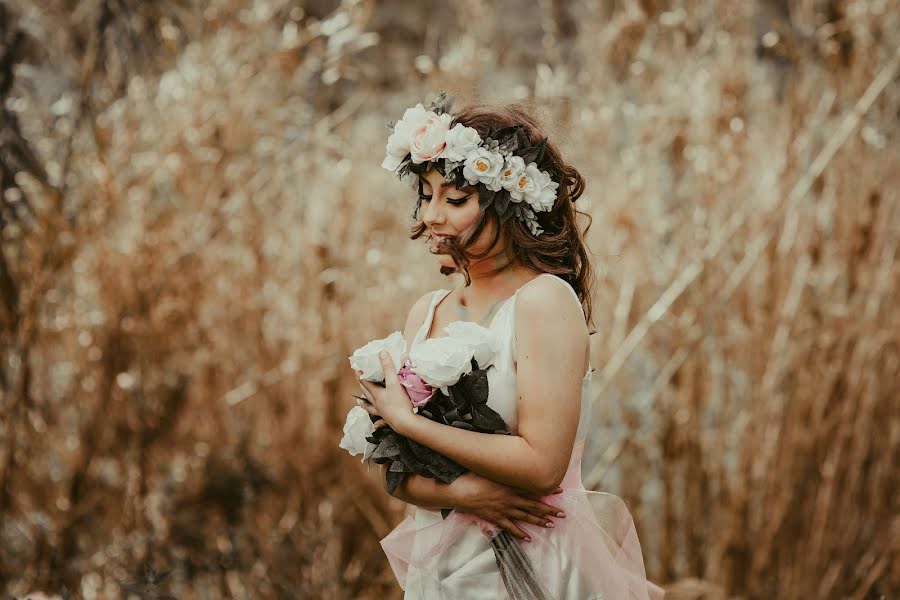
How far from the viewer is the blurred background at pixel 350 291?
3.06 m

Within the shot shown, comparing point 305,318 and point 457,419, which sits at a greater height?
point 457,419

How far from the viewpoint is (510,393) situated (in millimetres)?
1634

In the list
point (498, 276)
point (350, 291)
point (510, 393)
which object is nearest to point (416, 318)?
point (498, 276)

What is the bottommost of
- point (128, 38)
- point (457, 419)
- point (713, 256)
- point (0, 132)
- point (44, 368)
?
point (44, 368)

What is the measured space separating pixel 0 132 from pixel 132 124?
0.65 metres

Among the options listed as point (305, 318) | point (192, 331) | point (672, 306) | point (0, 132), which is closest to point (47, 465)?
point (192, 331)

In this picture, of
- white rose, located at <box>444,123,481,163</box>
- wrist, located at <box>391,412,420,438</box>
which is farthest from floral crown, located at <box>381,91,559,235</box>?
wrist, located at <box>391,412,420,438</box>

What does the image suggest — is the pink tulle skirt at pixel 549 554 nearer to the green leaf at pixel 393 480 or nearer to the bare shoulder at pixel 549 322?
the green leaf at pixel 393 480

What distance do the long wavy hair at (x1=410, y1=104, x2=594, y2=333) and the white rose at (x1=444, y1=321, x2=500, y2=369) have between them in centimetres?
12

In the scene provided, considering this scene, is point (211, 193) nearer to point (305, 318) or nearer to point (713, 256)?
point (305, 318)

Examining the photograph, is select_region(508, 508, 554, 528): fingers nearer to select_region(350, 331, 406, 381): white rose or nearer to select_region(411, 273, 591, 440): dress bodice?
select_region(411, 273, 591, 440): dress bodice

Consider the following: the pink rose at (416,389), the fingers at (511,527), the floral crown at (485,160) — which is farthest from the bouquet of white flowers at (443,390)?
the floral crown at (485,160)

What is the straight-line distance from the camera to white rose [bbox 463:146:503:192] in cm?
162

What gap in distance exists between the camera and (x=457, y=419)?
162 centimetres
